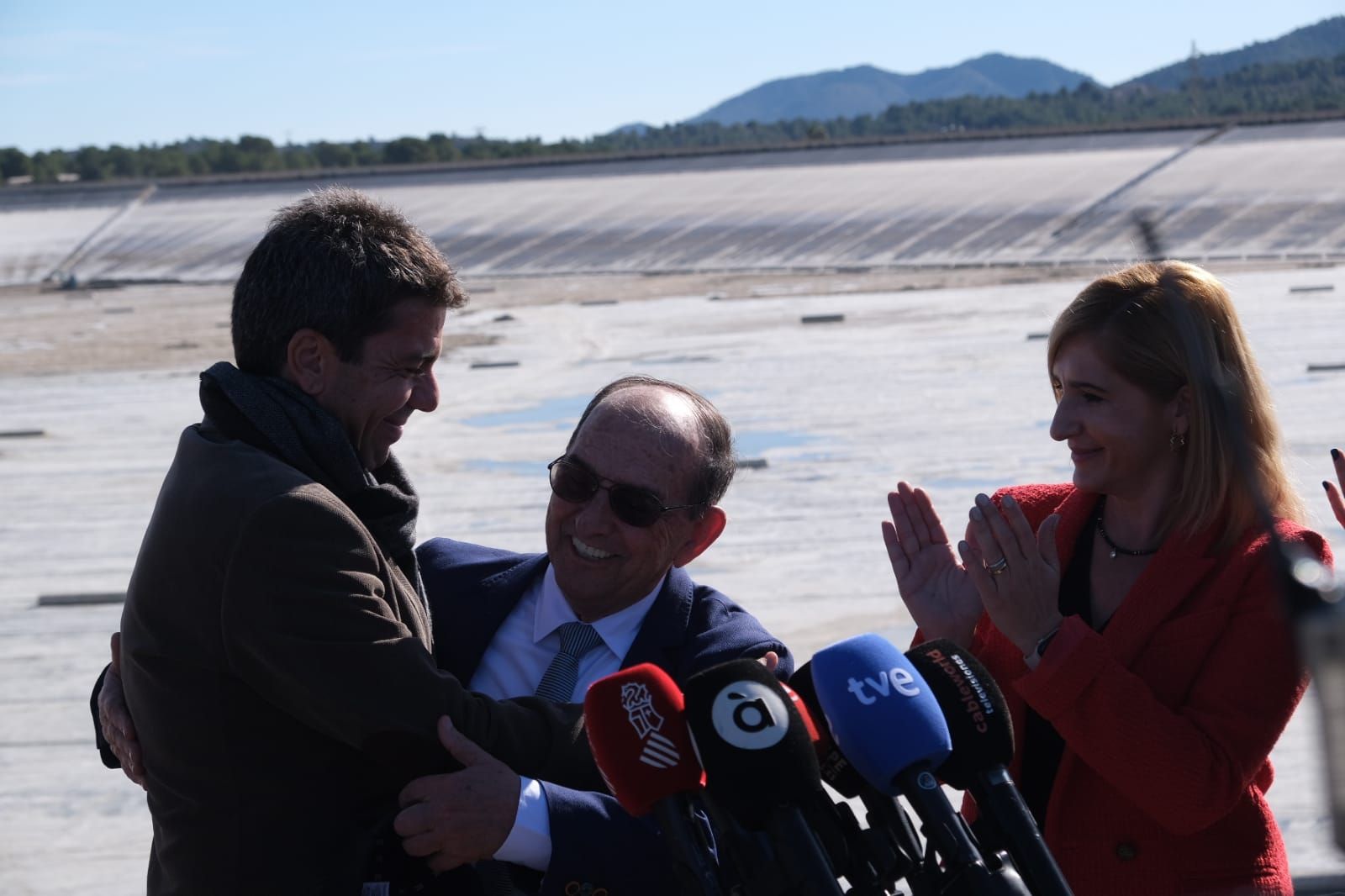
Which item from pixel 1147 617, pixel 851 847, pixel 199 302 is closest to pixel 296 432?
pixel 851 847

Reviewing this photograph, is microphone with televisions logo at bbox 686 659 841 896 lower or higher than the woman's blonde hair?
lower

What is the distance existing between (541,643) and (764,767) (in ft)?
4.01

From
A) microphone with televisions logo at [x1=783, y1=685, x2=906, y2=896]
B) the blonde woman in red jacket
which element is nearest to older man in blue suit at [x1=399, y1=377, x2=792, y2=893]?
the blonde woman in red jacket

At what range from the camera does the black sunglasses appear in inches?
106

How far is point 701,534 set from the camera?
9.29 ft

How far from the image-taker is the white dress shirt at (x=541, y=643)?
2.77 m

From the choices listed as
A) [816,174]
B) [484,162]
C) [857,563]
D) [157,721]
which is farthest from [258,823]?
[484,162]

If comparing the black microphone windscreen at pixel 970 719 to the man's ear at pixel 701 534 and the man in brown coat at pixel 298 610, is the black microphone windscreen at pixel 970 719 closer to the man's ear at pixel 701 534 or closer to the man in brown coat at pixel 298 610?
the man in brown coat at pixel 298 610

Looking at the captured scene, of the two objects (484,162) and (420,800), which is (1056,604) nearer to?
(420,800)

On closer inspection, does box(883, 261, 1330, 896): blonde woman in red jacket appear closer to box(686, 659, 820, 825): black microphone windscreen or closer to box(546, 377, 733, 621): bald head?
box(546, 377, 733, 621): bald head

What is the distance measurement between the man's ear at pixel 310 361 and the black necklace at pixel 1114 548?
1.38 meters

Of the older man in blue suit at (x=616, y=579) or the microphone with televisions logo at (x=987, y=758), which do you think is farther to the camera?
the older man in blue suit at (x=616, y=579)

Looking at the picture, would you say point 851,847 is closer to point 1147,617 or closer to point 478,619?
point 1147,617

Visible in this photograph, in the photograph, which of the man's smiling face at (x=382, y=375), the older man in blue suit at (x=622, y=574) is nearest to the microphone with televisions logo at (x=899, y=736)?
the older man in blue suit at (x=622, y=574)
